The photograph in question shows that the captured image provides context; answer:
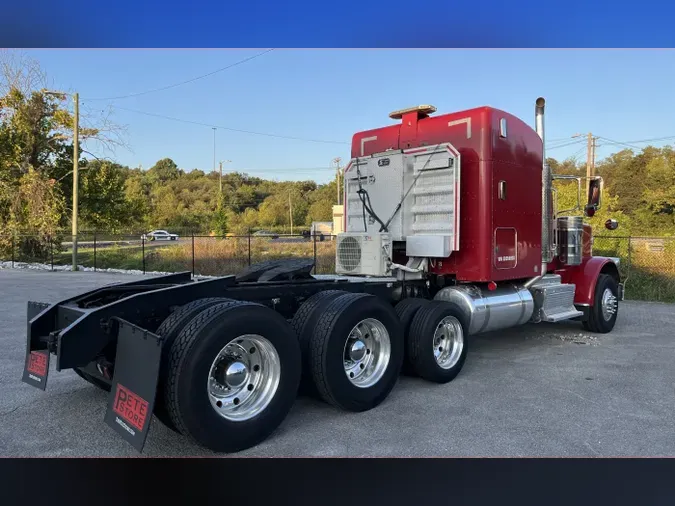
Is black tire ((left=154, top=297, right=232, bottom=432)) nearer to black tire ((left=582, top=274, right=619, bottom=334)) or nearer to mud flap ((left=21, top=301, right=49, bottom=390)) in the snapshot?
mud flap ((left=21, top=301, right=49, bottom=390))

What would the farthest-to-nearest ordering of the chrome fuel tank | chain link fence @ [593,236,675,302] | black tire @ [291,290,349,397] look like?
chain link fence @ [593,236,675,302], the chrome fuel tank, black tire @ [291,290,349,397]

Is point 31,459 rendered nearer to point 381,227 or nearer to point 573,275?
point 381,227

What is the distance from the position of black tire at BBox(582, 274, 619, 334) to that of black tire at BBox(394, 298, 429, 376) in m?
4.07

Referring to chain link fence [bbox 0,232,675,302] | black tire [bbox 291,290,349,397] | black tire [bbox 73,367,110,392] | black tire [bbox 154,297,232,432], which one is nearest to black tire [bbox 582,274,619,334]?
chain link fence [bbox 0,232,675,302]

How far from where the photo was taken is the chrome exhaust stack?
25.5ft

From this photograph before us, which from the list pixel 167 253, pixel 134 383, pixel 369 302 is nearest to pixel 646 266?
pixel 369 302

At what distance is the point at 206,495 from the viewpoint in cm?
345

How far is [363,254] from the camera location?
664cm

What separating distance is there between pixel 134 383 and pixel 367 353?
2.29 m

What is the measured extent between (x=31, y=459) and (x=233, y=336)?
167cm

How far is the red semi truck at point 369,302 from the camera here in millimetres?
3809

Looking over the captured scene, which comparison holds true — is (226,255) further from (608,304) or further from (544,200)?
(544,200)

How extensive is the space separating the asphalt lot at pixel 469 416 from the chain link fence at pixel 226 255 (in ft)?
19.1

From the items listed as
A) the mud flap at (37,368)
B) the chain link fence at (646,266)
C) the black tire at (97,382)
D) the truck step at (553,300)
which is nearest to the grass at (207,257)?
the chain link fence at (646,266)
